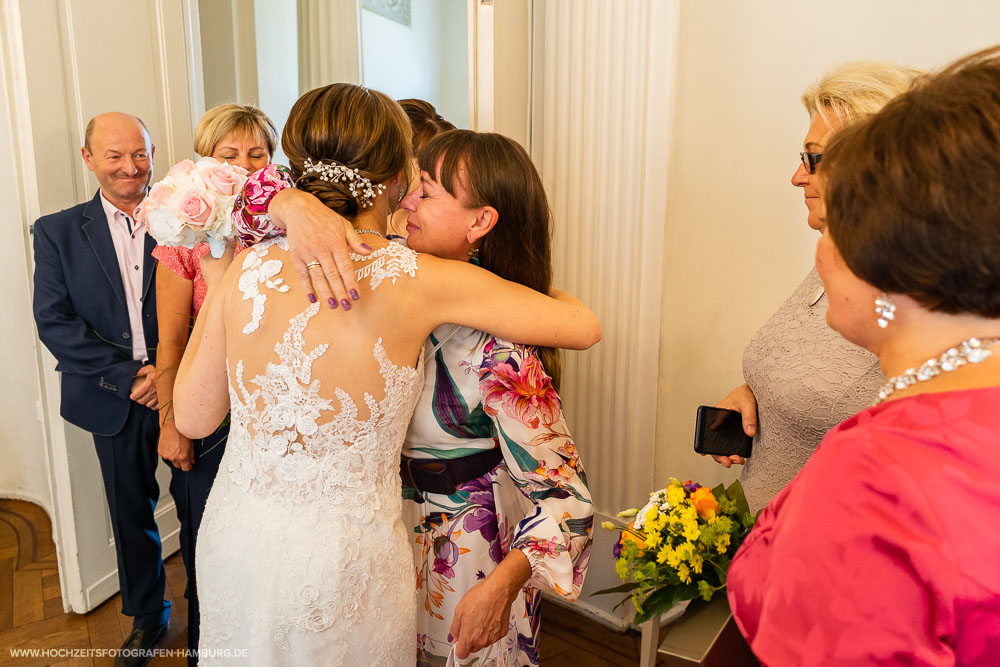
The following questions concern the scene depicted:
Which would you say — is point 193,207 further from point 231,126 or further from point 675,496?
point 231,126

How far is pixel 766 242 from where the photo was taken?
7.34ft

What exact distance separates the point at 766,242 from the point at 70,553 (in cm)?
294

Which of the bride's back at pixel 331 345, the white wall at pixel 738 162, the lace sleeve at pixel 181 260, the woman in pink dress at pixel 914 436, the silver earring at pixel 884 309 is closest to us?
the woman in pink dress at pixel 914 436

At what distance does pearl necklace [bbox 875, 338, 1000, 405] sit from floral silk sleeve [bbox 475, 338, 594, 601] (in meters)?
0.74

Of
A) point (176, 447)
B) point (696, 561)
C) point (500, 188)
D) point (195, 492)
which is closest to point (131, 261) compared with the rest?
point (176, 447)

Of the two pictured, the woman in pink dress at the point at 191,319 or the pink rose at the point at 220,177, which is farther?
the woman in pink dress at the point at 191,319

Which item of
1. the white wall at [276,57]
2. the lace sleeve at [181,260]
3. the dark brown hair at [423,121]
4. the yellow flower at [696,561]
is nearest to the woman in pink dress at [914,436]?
the yellow flower at [696,561]

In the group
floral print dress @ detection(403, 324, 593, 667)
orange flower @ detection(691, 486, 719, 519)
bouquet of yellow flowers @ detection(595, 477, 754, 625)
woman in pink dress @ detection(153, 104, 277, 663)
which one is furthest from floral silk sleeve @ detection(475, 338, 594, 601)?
woman in pink dress @ detection(153, 104, 277, 663)

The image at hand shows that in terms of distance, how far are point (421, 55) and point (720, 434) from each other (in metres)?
1.69

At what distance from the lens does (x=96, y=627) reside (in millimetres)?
2822

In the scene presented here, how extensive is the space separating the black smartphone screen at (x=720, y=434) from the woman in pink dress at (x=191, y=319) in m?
1.52

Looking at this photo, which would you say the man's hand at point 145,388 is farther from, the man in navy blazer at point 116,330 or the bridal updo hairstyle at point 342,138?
the bridal updo hairstyle at point 342,138

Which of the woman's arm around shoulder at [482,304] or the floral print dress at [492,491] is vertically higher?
the woman's arm around shoulder at [482,304]

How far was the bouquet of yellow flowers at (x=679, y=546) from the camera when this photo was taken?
1321 mm
